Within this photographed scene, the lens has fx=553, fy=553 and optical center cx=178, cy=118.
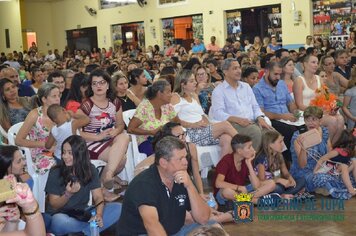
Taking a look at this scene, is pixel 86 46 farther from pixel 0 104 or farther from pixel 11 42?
pixel 0 104

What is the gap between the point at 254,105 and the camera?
631cm

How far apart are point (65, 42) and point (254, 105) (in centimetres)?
2020

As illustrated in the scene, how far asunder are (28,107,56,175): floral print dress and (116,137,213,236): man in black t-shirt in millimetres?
1893

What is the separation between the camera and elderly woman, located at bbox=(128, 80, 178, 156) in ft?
18.5

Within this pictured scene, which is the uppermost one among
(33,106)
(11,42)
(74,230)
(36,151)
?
(11,42)

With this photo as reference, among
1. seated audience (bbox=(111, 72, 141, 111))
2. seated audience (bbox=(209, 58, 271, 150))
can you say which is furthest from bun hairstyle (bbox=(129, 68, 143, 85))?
seated audience (bbox=(209, 58, 271, 150))

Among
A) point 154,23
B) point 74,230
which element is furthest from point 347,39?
point 74,230

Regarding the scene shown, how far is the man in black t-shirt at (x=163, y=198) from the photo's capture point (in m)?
3.20

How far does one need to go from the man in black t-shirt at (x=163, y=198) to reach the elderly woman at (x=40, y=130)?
6.44 feet

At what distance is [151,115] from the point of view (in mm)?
5699

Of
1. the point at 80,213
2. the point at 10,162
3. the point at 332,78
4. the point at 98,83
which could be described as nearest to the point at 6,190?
the point at 10,162

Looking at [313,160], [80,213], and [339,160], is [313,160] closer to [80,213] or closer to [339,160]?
[339,160]

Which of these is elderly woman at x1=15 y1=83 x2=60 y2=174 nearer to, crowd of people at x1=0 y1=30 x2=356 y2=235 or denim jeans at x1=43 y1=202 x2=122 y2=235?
crowd of people at x1=0 y1=30 x2=356 y2=235

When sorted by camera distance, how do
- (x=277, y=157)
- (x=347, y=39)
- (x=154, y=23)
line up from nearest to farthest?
(x=277, y=157) < (x=347, y=39) < (x=154, y=23)
